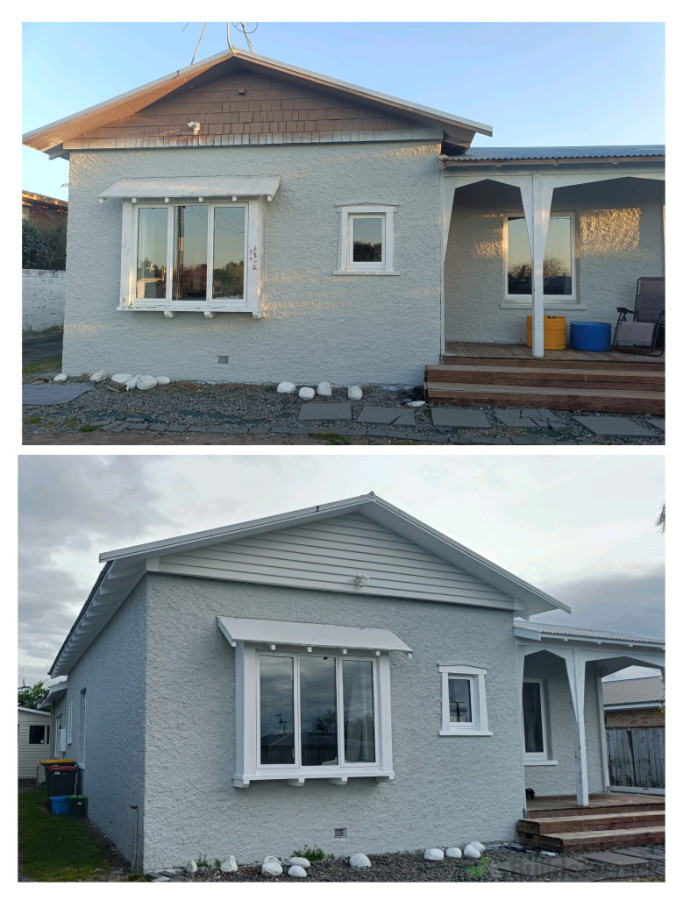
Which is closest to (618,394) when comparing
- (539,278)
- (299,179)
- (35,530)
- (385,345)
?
(539,278)

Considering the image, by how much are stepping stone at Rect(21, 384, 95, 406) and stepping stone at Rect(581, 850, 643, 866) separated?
8.74 m

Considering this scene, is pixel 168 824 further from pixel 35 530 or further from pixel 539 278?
pixel 35 530

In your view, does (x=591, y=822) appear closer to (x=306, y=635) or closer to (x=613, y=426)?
(x=306, y=635)

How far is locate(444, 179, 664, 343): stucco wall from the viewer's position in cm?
1346

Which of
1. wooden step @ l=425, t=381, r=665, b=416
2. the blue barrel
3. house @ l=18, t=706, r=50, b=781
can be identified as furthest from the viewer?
house @ l=18, t=706, r=50, b=781

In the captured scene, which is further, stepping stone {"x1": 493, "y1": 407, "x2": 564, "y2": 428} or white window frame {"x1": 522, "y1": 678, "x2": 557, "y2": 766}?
white window frame {"x1": 522, "y1": 678, "x2": 557, "y2": 766}

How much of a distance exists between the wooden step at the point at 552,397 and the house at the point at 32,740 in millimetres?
21088

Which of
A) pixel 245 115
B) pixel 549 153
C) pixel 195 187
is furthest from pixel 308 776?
pixel 549 153

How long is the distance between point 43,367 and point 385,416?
252 inches

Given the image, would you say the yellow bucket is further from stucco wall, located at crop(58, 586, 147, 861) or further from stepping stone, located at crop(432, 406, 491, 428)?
stucco wall, located at crop(58, 586, 147, 861)

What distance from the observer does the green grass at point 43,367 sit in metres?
13.2

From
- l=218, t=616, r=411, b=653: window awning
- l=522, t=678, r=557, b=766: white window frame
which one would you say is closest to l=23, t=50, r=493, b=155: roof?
l=218, t=616, r=411, b=653: window awning

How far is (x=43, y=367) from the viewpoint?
13578 millimetres

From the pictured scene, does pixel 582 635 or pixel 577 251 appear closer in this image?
pixel 582 635
